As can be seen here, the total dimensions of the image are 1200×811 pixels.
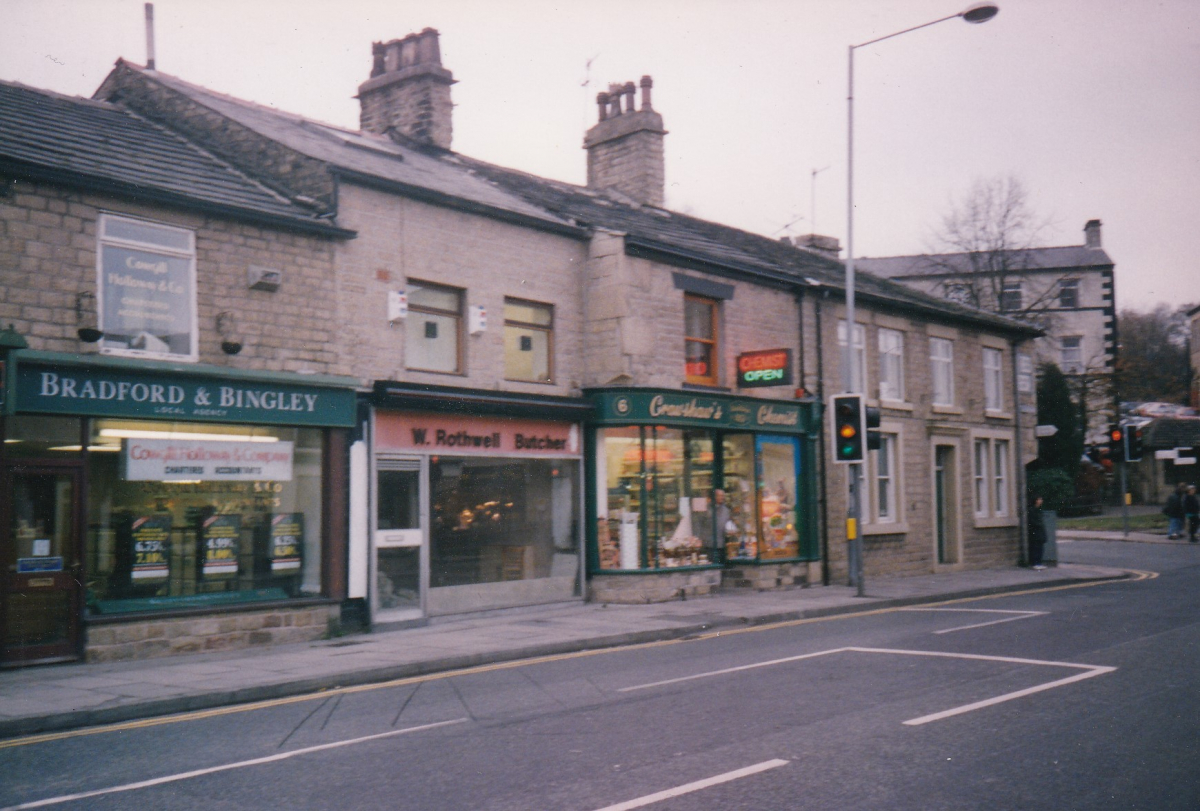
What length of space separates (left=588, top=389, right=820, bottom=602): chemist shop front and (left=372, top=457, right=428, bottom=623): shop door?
11.7 ft

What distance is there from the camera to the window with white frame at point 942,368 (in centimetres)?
2592

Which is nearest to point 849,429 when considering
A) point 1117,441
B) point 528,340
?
point 528,340

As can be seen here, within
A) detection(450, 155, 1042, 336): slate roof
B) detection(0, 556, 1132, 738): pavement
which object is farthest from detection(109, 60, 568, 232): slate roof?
detection(0, 556, 1132, 738): pavement

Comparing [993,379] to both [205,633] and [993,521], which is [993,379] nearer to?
[993,521]

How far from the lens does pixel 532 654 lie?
1267cm

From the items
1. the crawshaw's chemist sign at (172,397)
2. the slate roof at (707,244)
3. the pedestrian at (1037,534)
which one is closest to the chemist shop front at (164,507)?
the crawshaw's chemist sign at (172,397)

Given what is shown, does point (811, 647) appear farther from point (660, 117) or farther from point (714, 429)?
point (660, 117)

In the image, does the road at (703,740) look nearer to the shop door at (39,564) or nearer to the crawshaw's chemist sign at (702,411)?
the shop door at (39,564)

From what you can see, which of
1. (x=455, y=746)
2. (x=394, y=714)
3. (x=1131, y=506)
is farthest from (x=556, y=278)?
(x=1131, y=506)

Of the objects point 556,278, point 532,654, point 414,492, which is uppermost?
point 556,278

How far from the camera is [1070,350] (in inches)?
2306

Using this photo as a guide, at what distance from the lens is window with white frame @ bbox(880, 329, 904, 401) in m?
24.1

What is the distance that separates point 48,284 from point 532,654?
6976mm

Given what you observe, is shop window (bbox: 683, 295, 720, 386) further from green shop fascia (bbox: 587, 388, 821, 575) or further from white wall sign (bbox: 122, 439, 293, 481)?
white wall sign (bbox: 122, 439, 293, 481)
